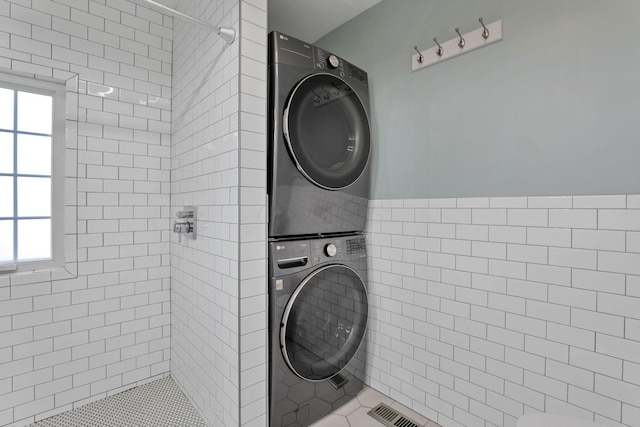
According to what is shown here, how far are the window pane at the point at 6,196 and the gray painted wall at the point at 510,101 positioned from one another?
2.12m

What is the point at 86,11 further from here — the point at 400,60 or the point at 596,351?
the point at 596,351

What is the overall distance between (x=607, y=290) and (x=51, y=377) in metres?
2.74

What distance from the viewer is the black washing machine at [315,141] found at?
1475 millimetres

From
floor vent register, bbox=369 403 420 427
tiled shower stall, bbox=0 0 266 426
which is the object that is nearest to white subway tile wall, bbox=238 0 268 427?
tiled shower stall, bbox=0 0 266 426

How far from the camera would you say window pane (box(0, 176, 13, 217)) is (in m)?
1.69

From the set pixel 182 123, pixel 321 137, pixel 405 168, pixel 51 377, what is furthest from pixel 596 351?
pixel 51 377

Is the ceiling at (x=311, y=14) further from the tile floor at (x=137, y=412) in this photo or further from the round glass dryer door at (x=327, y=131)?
the tile floor at (x=137, y=412)

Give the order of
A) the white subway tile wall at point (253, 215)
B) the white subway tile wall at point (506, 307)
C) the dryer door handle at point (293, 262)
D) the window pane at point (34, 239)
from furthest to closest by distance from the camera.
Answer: the window pane at point (34, 239)
the dryer door handle at point (293, 262)
the white subway tile wall at point (253, 215)
the white subway tile wall at point (506, 307)

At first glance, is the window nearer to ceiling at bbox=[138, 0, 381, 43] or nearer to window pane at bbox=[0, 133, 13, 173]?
window pane at bbox=[0, 133, 13, 173]

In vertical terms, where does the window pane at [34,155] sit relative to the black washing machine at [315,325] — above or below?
above

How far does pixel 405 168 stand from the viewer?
1790 millimetres

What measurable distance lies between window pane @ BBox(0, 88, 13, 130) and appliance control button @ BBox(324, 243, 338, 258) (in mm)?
1906

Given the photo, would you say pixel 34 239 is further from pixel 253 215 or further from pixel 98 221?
pixel 253 215

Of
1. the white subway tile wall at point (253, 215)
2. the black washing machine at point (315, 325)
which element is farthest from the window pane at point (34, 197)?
the black washing machine at point (315, 325)
